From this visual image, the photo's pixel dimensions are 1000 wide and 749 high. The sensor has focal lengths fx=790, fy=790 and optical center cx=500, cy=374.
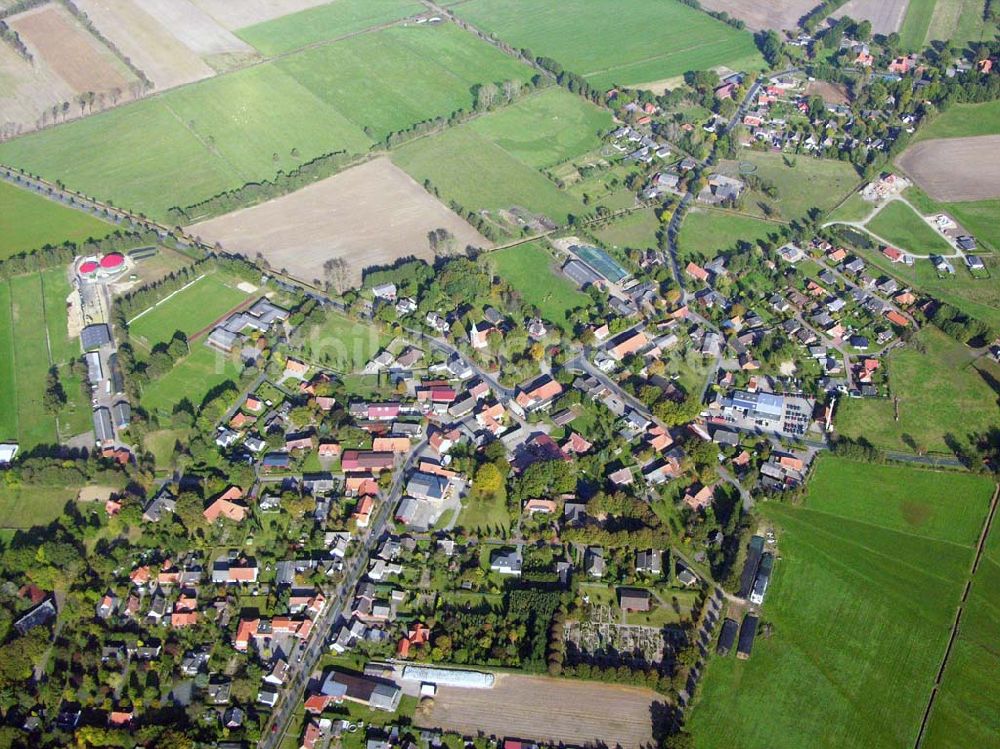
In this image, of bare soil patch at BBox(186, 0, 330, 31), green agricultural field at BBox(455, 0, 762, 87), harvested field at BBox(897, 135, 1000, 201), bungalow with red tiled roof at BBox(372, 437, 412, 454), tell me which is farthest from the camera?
bare soil patch at BBox(186, 0, 330, 31)

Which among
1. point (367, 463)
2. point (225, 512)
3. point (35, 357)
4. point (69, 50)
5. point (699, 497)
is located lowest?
point (225, 512)

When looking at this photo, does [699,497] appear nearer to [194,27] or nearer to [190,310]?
[190,310]

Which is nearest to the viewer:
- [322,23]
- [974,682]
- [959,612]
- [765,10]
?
[974,682]

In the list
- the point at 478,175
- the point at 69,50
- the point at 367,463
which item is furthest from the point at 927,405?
the point at 69,50

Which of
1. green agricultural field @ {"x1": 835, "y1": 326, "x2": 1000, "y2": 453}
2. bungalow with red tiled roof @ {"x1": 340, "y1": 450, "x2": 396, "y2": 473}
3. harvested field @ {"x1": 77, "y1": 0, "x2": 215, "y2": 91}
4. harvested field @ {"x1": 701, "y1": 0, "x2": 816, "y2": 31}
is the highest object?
harvested field @ {"x1": 701, "y1": 0, "x2": 816, "y2": 31}

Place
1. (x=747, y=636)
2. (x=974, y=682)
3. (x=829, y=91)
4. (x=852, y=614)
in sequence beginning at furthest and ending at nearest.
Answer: (x=829, y=91) → (x=852, y=614) → (x=747, y=636) → (x=974, y=682)

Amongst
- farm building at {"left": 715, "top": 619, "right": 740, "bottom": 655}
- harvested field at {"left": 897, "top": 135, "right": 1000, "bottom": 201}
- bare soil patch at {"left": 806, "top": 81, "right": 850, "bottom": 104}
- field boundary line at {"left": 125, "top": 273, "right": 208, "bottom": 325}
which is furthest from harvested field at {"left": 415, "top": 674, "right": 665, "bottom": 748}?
bare soil patch at {"left": 806, "top": 81, "right": 850, "bottom": 104}

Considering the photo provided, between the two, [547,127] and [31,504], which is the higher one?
[547,127]

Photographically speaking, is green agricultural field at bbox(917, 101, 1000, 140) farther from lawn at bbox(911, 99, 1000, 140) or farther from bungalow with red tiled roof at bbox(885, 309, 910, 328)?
bungalow with red tiled roof at bbox(885, 309, 910, 328)

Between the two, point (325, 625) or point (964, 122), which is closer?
point (325, 625)
